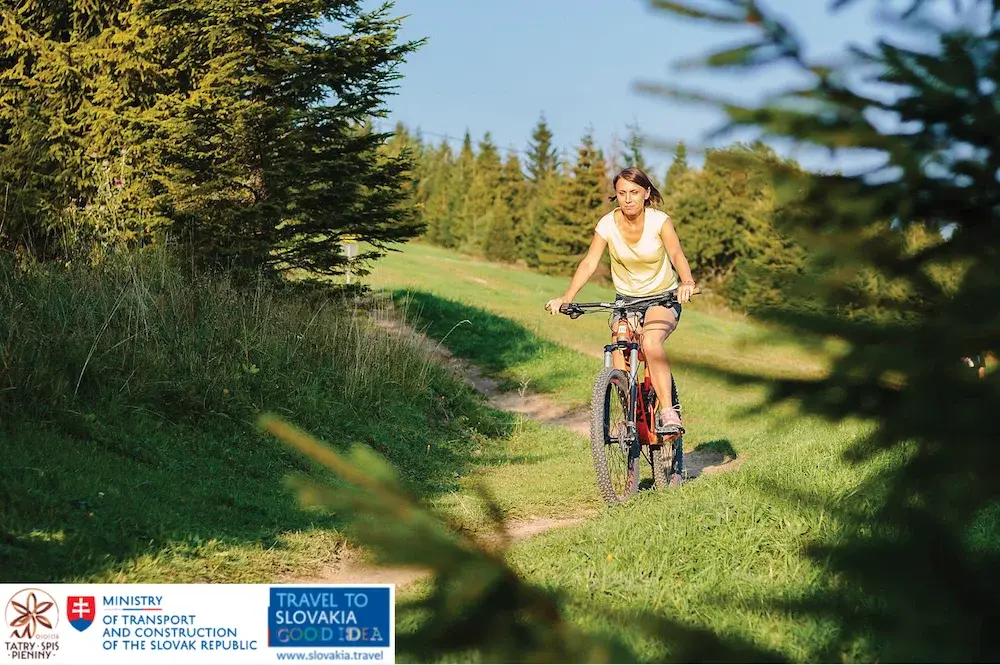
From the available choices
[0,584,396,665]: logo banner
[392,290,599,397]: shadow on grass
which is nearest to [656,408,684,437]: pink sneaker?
[0,584,396,665]: logo banner

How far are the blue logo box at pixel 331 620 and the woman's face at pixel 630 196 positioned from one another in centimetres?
391

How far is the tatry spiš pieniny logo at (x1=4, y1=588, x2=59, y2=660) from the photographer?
11.0ft

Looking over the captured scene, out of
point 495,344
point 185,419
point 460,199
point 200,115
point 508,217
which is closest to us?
point 185,419

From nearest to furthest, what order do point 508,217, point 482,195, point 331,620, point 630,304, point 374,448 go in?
point 331,620, point 630,304, point 374,448, point 508,217, point 482,195

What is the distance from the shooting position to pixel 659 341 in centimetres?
627

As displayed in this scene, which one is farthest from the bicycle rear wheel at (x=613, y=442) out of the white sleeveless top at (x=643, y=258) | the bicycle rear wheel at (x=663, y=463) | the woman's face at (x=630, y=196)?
the woman's face at (x=630, y=196)

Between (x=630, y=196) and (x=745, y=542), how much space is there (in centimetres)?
268

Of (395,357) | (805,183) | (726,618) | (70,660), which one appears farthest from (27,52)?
(805,183)

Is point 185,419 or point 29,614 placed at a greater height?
point 185,419

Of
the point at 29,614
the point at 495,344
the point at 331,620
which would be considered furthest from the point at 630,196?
the point at 495,344

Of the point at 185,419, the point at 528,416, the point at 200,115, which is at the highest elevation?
the point at 200,115

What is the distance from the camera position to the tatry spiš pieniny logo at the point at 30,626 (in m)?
3.36

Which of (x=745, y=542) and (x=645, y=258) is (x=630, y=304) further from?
(x=745, y=542)

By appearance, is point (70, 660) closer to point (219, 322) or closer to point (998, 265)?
point (998, 265)
